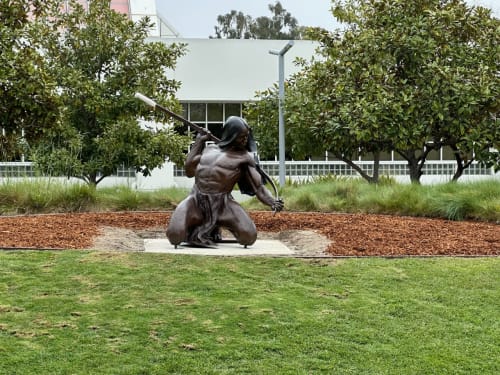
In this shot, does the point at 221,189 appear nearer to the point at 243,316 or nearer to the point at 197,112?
the point at 243,316

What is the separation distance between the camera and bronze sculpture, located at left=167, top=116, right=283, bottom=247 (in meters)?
9.01

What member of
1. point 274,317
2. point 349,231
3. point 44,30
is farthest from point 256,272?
point 44,30

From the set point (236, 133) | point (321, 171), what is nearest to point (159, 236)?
point (236, 133)

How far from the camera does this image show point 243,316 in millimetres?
5270

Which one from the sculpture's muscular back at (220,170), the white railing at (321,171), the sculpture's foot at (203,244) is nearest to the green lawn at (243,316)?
the sculpture's foot at (203,244)

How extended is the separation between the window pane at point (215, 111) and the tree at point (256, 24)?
30108 mm

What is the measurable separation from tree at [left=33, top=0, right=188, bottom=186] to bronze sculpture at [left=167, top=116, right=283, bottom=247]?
28.9ft

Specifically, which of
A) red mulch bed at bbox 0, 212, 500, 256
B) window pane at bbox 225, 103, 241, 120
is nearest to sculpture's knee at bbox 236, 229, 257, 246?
red mulch bed at bbox 0, 212, 500, 256

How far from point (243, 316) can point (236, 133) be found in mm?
4100

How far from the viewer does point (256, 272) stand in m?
6.69

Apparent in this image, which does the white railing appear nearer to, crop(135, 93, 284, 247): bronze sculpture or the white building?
the white building

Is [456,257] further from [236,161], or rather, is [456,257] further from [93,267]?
[93,267]

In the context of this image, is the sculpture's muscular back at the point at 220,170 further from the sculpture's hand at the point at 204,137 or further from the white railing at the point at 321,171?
the white railing at the point at 321,171

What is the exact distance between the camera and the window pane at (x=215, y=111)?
30.9 meters
